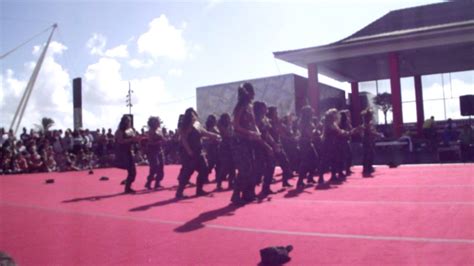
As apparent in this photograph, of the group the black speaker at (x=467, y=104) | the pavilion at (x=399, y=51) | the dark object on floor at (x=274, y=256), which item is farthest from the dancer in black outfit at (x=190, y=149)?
the pavilion at (x=399, y=51)

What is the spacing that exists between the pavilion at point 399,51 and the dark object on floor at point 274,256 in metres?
19.2

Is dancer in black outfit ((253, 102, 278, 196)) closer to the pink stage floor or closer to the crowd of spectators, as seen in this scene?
the pink stage floor

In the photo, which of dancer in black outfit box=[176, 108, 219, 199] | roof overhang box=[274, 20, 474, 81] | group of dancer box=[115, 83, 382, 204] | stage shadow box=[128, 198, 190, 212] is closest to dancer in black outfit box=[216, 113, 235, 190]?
group of dancer box=[115, 83, 382, 204]

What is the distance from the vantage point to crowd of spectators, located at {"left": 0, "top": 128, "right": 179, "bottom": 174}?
2080 cm

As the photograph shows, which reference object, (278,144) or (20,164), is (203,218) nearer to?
(278,144)

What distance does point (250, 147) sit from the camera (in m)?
7.88

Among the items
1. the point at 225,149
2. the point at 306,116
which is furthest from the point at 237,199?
the point at 306,116

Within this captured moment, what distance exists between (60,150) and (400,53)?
18.3 metres

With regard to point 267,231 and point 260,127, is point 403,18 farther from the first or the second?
point 267,231

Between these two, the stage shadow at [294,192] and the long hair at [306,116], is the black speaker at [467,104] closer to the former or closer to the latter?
the long hair at [306,116]

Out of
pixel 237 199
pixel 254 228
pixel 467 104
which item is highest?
pixel 467 104

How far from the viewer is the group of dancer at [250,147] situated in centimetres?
776

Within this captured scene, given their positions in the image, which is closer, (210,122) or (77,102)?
(210,122)

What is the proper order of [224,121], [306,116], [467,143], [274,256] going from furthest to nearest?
[467,143] < [306,116] < [224,121] < [274,256]
